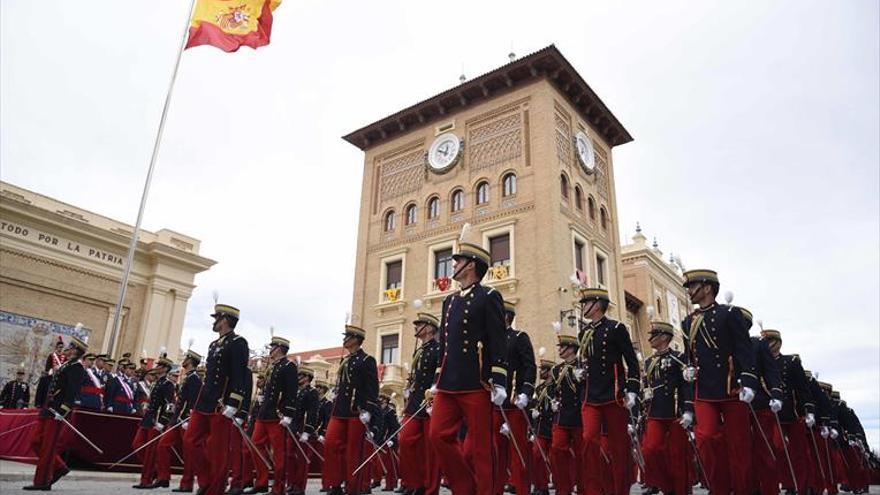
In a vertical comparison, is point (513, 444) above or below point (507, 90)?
below

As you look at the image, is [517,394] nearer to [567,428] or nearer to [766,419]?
[567,428]

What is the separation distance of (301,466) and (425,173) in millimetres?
20861

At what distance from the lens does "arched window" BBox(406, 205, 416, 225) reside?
28.6 meters

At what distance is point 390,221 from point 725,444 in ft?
79.9

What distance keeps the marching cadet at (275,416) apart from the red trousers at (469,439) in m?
4.37

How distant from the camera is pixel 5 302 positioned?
23.0 meters

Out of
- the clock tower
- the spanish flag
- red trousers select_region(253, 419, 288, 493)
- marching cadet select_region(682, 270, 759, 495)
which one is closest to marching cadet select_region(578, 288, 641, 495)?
marching cadet select_region(682, 270, 759, 495)

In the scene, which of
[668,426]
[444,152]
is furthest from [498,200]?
[668,426]

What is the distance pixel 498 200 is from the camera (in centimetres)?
2580

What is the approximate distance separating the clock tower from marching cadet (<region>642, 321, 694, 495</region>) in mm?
13695

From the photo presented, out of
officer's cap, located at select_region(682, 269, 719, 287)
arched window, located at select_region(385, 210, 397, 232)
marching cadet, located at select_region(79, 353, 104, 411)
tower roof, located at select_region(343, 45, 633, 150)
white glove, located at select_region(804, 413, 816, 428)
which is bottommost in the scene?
white glove, located at select_region(804, 413, 816, 428)

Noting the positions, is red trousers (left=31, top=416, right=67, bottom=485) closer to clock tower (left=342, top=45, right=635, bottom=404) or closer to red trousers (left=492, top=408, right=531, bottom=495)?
red trousers (left=492, top=408, right=531, bottom=495)

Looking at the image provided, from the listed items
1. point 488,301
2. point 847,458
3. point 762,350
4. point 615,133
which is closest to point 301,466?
point 488,301

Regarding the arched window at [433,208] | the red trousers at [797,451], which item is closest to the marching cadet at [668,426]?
the red trousers at [797,451]
